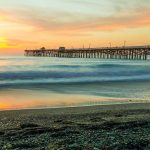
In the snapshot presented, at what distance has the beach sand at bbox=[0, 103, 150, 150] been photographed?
5.24 metres

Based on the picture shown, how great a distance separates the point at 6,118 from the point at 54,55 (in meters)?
98.2

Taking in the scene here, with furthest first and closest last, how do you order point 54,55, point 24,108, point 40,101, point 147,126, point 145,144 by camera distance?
point 54,55
point 40,101
point 24,108
point 147,126
point 145,144

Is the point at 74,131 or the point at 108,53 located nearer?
the point at 74,131

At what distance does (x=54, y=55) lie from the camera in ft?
349

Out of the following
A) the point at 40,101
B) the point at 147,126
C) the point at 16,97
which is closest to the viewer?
the point at 147,126

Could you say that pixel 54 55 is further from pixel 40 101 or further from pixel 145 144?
pixel 145 144

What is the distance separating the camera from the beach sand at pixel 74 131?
5.24 meters

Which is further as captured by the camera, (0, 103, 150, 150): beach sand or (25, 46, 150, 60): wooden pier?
(25, 46, 150, 60): wooden pier

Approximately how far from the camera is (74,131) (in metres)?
6.41

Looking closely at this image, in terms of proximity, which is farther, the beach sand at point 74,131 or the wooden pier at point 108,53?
the wooden pier at point 108,53

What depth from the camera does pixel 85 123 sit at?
752cm

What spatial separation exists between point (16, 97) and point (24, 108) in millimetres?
2943

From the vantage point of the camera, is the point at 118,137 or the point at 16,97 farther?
the point at 16,97

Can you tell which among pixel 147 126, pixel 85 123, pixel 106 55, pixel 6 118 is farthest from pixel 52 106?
pixel 106 55
